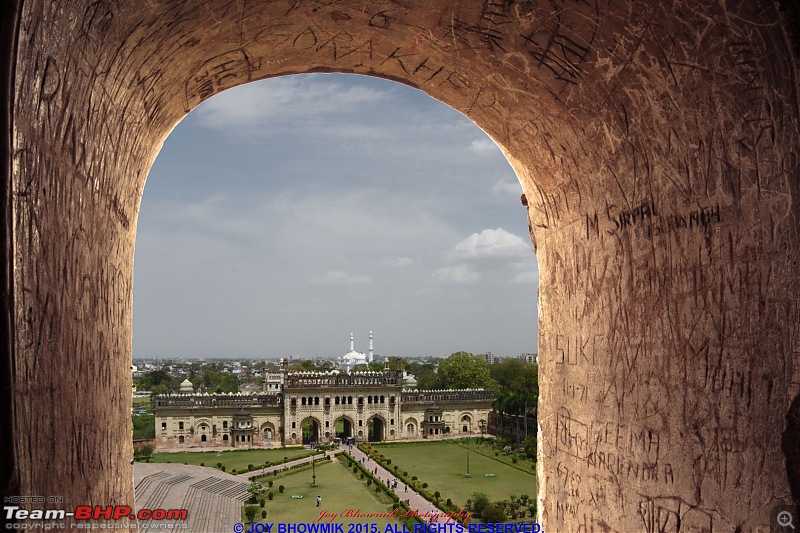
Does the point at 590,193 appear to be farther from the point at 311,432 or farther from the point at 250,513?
the point at 311,432

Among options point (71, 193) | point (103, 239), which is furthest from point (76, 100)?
point (103, 239)

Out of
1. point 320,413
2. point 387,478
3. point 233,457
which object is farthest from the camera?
point 320,413

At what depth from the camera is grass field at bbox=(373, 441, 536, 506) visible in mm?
30047

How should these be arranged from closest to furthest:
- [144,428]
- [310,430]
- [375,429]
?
[375,429] → [310,430] → [144,428]

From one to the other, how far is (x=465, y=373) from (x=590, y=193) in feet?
191

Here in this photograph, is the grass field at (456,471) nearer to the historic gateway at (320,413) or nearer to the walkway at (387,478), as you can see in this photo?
the walkway at (387,478)

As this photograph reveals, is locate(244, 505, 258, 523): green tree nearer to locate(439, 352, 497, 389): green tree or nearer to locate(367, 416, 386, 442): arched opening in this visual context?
locate(367, 416, 386, 442): arched opening

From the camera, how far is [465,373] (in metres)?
61.3

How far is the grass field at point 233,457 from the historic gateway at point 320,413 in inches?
119

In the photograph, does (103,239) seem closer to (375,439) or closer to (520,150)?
(520,150)

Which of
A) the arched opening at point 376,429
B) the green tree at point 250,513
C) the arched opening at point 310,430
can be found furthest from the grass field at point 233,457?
the green tree at point 250,513

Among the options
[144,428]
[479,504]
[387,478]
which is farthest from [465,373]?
[479,504]

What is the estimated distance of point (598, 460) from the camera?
4.27 meters

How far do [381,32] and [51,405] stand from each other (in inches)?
112
